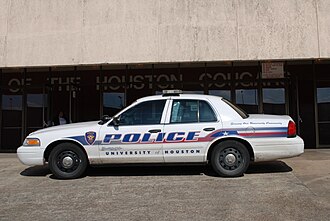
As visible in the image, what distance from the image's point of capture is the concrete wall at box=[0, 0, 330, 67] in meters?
8.83

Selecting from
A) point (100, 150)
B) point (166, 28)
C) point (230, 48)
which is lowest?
point (100, 150)

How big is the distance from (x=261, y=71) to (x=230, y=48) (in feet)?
10.9

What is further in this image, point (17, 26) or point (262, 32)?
point (17, 26)

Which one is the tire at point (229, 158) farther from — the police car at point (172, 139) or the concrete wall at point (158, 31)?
the concrete wall at point (158, 31)

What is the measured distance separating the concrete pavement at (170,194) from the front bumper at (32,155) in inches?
16.2

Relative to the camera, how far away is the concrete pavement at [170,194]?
4.65 metres

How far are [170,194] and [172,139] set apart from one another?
1297 millimetres

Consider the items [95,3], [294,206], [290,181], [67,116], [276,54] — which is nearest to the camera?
[294,206]

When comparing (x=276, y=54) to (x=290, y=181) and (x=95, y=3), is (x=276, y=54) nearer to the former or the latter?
(x=290, y=181)

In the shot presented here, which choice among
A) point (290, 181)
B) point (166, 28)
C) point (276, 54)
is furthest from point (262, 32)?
point (290, 181)

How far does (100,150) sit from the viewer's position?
665 centimetres

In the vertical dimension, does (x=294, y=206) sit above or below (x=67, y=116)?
below

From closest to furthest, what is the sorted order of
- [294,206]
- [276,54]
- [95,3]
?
[294,206] < [276,54] < [95,3]

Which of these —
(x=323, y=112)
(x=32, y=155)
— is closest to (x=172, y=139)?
(x=32, y=155)
